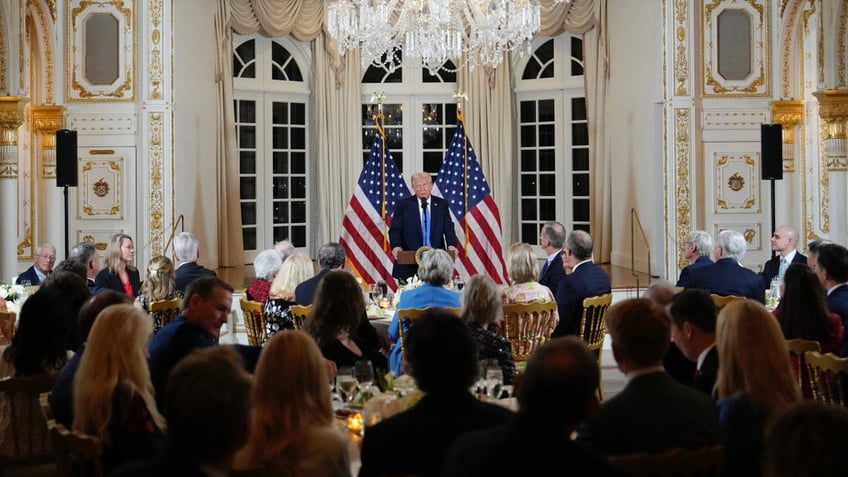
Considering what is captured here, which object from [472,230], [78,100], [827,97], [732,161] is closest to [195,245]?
[472,230]

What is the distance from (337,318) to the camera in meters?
5.06

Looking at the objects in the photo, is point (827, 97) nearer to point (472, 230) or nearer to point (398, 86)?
point (472, 230)

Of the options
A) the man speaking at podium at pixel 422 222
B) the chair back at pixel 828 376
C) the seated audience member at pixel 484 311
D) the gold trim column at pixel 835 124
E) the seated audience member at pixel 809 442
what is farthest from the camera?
the gold trim column at pixel 835 124

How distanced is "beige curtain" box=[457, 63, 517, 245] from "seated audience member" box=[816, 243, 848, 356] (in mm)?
9049

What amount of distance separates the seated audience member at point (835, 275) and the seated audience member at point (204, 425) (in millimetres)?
4070

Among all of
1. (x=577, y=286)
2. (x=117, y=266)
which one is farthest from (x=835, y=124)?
(x=117, y=266)

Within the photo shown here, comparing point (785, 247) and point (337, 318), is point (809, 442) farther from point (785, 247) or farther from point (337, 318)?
point (785, 247)

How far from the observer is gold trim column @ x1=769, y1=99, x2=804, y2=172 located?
40.4 feet

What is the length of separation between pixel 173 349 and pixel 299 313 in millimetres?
1808

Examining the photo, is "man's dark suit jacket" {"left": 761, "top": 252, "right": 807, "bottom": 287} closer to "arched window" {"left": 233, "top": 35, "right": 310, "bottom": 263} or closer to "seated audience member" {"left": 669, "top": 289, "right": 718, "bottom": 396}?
"seated audience member" {"left": 669, "top": 289, "right": 718, "bottom": 396}

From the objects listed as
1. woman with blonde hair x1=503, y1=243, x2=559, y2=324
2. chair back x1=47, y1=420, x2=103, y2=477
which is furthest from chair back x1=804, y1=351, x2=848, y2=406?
chair back x1=47, y1=420, x2=103, y2=477

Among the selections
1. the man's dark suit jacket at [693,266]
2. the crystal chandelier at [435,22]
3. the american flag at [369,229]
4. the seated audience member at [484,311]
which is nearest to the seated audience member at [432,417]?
the seated audience member at [484,311]

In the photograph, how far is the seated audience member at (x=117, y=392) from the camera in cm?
361

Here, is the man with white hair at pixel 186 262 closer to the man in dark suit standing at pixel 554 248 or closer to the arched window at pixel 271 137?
the man in dark suit standing at pixel 554 248
